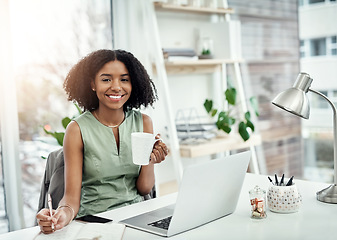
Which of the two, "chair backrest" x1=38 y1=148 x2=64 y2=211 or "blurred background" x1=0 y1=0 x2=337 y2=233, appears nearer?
"chair backrest" x1=38 y1=148 x2=64 y2=211

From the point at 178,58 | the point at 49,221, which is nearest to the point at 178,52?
the point at 178,58

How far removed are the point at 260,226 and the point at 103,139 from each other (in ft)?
2.37

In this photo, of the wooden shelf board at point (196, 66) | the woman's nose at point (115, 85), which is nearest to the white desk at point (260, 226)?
the woman's nose at point (115, 85)

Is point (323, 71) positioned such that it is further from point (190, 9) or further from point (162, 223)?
point (162, 223)

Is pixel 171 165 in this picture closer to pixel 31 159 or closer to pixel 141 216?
pixel 31 159

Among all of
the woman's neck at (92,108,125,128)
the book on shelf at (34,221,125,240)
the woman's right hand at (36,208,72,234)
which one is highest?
the woman's neck at (92,108,125,128)

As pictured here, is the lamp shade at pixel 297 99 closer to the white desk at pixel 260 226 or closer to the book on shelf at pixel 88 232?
the white desk at pixel 260 226

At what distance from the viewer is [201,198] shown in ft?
4.36

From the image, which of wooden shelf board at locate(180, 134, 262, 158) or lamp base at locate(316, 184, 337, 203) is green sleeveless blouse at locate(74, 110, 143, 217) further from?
wooden shelf board at locate(180, 134, 262, 158)

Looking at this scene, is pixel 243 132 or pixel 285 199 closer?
pixel 285 199

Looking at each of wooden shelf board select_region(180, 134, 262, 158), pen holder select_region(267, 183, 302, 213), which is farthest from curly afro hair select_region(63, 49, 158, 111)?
wooden shelf board select_region(180, 134, 262, 158)

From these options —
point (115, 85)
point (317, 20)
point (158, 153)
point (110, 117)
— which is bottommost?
point (158, 153)

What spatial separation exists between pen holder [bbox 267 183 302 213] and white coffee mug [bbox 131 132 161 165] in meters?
0.43

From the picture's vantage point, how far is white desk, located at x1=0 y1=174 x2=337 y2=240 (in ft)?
4.19
